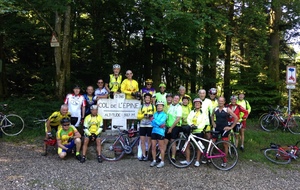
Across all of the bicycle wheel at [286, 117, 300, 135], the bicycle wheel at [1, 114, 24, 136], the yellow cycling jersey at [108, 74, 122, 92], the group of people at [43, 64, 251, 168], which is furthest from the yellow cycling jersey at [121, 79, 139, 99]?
the bicycle wheel at [286, 117, 300, 135]

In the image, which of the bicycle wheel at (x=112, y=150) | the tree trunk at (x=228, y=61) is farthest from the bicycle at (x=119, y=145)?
the tree trunk at (x=228, y=61)

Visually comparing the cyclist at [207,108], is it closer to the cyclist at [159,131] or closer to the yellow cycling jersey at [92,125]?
the cyclist at [159,131]

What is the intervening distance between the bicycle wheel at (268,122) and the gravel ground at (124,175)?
389 cm

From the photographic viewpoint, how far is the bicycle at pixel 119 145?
7355mm

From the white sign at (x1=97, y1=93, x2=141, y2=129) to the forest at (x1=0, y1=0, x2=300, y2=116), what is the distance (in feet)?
9.32

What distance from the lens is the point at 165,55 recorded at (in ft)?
48.4

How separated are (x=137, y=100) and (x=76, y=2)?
617 cm

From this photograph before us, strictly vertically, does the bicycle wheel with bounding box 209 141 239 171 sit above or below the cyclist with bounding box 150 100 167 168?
below

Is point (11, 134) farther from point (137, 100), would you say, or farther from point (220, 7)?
point (220, 7)

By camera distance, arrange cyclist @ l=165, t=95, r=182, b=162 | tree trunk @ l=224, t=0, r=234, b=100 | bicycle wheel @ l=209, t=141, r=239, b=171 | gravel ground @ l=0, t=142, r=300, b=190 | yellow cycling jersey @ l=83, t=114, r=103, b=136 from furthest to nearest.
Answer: tree trunk @ l=224, t=0, r=234, b=100, yellow cycling jersey @ l=83, t=114, r=103, b=136, cyclist @ l=165, t=95, r=182, b=162, bicycle wheel @ l=209, t=141, r=239, b=171, gravel ground @ l=0, t=142, r=300, b=190

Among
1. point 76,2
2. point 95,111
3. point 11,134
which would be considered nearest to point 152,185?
point 95,111

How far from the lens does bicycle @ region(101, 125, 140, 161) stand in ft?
24.1

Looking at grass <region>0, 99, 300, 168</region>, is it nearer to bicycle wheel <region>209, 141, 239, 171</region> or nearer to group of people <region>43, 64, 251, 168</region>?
bicycle wheel <region>209, 141, 239, 171</region>

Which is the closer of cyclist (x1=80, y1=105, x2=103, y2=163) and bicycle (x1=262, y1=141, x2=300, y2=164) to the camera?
cyclist (x1=80, y1=105, x2=103, y2=163)
